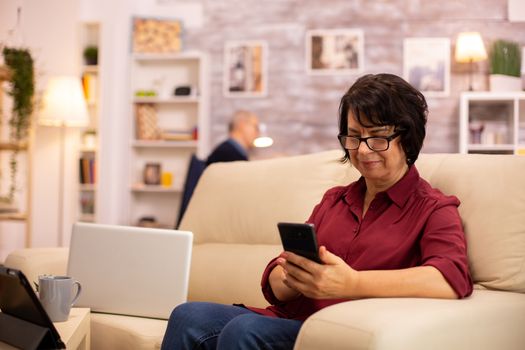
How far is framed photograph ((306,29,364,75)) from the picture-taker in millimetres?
6070

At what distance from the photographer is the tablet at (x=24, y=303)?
1.56m

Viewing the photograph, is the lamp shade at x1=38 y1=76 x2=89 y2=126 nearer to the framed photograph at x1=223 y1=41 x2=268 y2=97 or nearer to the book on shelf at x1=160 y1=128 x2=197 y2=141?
the book on shelf at x1=160 y1=128 x2=197 y2=141

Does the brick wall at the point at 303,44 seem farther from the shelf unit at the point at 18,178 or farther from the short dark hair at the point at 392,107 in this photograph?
the short dark hair at the point at 392,107

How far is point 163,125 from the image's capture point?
6.34m

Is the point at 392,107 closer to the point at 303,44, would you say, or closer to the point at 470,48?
the point at 470,48

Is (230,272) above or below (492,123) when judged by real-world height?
below

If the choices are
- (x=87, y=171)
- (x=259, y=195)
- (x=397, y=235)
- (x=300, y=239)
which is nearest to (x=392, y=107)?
(x=397, y=235)

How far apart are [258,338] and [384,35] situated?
190 inches

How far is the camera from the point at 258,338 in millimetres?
1608

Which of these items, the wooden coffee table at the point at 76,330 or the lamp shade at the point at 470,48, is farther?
the lamp shade at the point at 470,48

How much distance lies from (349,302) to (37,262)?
1421mm

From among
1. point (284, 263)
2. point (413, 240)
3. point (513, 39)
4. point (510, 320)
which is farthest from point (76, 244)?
point (513, 39)

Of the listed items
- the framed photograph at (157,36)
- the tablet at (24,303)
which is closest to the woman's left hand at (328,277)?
the tablet at (24,303)

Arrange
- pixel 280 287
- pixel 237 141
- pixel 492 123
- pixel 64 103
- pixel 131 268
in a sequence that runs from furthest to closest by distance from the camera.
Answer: pixel 492 123
pixel 64 103
pixel 237 141
pixel 131 268
pixel 280 287
